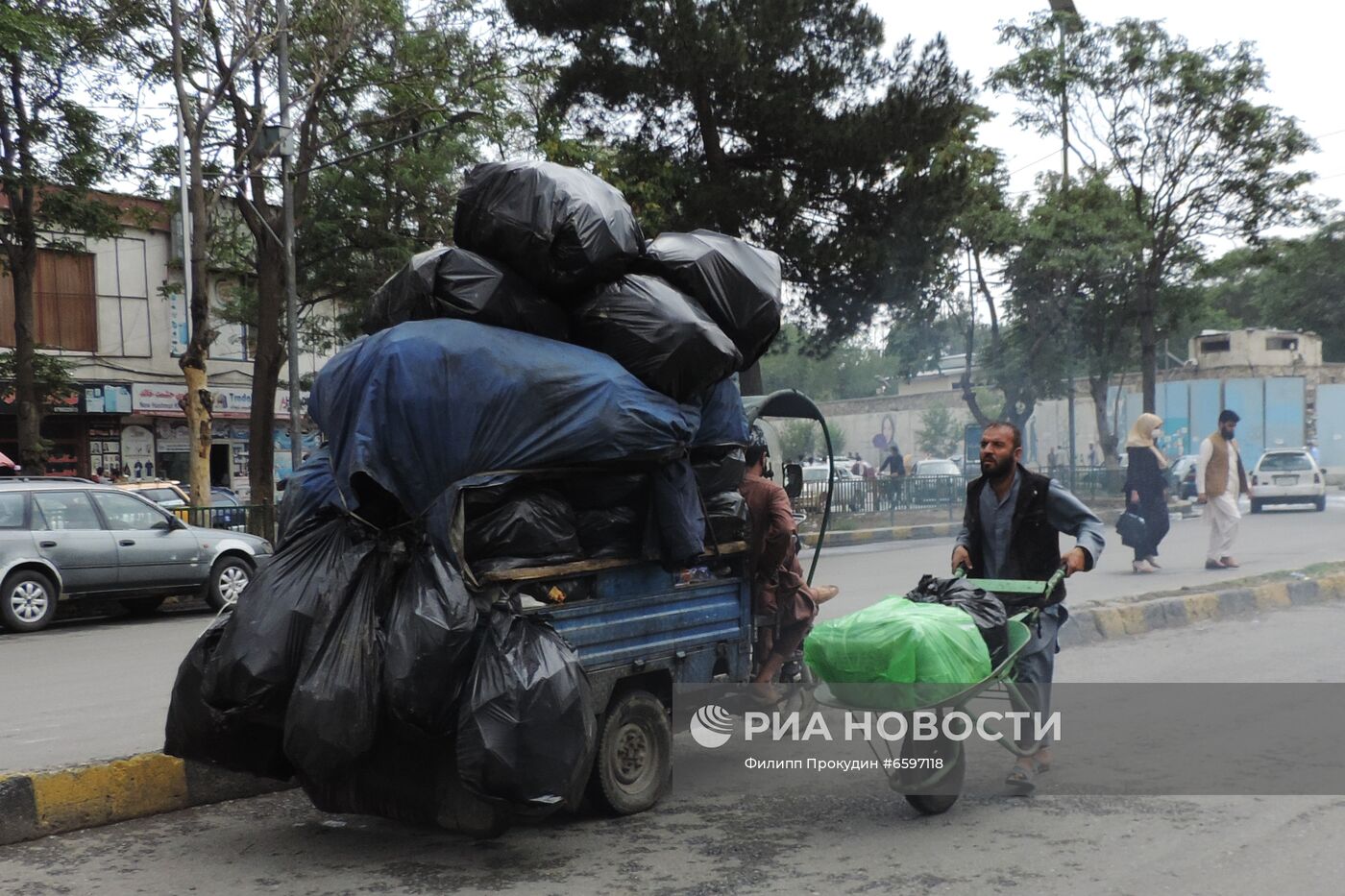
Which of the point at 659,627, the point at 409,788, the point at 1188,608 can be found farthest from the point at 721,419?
the point at 1188,608

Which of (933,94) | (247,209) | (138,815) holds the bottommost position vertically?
(138,815)

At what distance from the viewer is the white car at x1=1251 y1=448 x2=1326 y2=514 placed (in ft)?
81.9

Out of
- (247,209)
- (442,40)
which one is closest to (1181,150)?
(442,40)

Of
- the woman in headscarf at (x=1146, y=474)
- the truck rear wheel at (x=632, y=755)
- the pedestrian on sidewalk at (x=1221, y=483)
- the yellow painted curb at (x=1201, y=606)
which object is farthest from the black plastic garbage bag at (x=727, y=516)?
the woman in headscarf at (x=1146, y=474)

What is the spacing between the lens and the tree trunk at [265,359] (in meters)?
20.7

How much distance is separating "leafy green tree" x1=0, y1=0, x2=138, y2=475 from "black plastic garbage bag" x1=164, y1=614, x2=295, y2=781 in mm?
13499

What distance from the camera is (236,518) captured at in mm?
15664

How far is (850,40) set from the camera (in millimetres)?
18328

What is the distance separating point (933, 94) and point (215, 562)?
1194 centimetres

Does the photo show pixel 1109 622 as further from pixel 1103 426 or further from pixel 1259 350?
pixel 1259 350

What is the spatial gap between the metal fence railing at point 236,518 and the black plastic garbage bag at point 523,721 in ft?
39.1

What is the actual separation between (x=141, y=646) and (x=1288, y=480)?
71.9ft

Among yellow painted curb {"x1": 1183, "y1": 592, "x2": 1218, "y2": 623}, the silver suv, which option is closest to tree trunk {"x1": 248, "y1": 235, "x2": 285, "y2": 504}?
the silver suv

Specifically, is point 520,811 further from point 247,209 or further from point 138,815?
point 247,209
